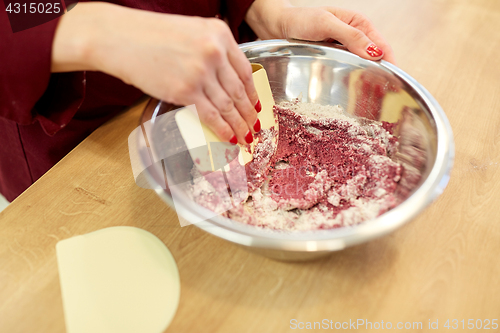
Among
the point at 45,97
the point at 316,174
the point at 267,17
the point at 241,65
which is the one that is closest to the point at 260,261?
the point at 316,174

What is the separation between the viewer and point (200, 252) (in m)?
0.62

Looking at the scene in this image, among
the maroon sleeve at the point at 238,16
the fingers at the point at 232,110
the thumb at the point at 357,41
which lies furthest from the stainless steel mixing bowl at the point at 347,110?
the maroon sleeve at the point at 238,16

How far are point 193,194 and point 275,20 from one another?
571 mm

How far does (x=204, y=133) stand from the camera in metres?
0.63

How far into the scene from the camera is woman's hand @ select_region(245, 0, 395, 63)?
0.77 meters

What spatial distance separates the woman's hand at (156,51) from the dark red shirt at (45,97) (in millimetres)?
44

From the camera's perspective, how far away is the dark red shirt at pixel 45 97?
21.2 inches

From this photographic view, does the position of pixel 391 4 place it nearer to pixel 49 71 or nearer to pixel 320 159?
pixel 320 159

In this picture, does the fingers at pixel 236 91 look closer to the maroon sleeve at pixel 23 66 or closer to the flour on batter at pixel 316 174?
the flour on batter at pixel 316 174

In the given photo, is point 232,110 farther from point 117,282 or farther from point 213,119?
point 117,282

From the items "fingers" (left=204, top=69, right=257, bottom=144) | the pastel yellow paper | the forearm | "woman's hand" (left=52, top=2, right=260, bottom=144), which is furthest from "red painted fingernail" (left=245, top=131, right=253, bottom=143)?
the forearm

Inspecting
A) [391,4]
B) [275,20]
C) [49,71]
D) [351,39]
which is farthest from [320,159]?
[391,4]

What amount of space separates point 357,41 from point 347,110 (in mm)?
163

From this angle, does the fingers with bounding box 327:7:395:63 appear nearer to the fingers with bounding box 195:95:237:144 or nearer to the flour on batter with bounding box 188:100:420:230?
the flour on batter with bounding box 188:100:420:230
